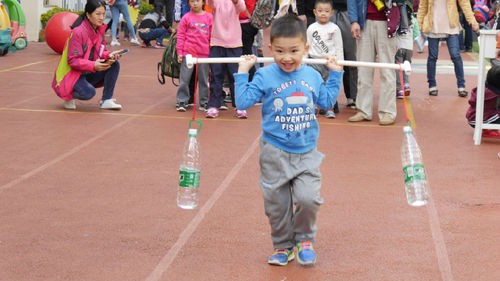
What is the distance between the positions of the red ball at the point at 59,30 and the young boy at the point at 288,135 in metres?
12.8

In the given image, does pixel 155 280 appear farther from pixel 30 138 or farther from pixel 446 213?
pixel 30 138

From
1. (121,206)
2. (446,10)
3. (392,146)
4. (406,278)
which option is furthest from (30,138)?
(446,10)

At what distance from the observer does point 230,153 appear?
925 cm

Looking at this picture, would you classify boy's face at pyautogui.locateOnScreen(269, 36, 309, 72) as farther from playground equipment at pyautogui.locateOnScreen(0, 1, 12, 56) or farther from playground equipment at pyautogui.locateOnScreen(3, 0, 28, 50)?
playground equipment at pyautogui.locateOnScreen(3, 0, 28, 50)

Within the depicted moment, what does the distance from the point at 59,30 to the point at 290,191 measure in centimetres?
1297

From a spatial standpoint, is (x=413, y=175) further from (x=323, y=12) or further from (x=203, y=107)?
(x=203, y=107)

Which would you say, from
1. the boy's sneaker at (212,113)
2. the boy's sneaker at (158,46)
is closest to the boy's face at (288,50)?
the boy's sneaker at (212,113)

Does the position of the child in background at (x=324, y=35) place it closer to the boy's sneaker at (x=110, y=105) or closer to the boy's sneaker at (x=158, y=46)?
the boy's sneaker at (x=110, y=105)

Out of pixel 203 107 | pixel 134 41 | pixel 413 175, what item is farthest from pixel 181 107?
pixel 134 41

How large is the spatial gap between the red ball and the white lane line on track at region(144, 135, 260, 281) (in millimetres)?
9707

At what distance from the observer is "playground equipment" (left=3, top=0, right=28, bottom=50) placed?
18.2m

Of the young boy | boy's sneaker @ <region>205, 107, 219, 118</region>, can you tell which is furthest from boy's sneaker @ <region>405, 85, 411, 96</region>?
the young boy

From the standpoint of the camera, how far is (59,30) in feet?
59.0

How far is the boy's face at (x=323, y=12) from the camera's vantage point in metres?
11.2
